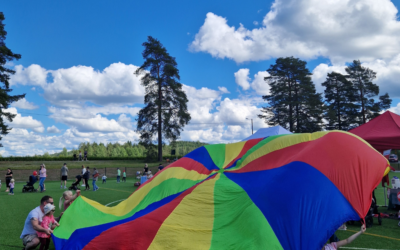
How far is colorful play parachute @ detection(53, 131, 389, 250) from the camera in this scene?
4.09 m

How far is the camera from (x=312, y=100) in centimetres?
4078

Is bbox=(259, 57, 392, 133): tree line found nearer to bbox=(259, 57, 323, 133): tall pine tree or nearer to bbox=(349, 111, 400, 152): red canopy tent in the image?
bbox=(259, 57, 323, 133): tall pine tree

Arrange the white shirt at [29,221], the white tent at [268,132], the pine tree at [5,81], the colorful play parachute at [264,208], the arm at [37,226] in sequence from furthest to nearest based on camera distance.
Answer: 1. the pine tree at [5,81]
2. the white tent at [268,132]
3. the white shirt at [29,221]
4. the arm at [37,226]
5. the colorful play parachute at [264,208]

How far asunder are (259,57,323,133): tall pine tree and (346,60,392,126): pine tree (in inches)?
239

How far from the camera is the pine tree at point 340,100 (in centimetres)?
4306

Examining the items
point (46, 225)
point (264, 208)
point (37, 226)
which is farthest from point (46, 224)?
point (264, 208)

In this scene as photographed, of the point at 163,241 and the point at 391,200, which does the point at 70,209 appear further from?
the point at 391,200

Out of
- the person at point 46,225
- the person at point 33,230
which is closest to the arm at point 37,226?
the person at point 33,230

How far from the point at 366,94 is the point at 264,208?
45.7m

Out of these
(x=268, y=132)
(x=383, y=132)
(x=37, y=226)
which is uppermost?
(x=268, y=132)

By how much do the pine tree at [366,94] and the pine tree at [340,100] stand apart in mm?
825

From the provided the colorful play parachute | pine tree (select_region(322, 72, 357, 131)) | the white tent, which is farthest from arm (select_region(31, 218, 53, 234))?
pine tree (select_region(322, 72, 357, 131))

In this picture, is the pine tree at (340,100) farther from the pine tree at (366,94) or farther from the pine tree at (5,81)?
the pine tree at (5,81)

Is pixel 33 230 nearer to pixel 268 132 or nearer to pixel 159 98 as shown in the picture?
pixel 268 132
